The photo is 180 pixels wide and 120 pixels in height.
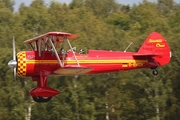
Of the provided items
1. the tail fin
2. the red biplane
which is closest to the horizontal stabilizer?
the red biplane

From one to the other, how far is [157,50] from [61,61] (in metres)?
3.86

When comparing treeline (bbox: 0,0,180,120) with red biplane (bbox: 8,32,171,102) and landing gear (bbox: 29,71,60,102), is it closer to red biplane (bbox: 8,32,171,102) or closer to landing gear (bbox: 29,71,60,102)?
red biplane (bbox: 8,32,171,102)

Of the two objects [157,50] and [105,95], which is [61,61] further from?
[105,95]

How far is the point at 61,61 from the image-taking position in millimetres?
17469

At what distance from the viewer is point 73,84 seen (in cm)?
3622

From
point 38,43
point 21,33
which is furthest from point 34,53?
point 21,33

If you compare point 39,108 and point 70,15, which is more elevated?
point 70,15

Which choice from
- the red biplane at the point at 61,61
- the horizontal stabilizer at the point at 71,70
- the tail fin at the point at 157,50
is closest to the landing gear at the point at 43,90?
the red biplane at the point at 61,61

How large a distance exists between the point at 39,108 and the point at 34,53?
22062mm

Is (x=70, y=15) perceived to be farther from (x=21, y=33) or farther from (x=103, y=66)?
(x=103, y=66)

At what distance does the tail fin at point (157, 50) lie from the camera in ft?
62.1

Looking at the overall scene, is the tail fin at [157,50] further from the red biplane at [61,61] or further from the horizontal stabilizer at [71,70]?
the horizontal stabilizer at [71,70]

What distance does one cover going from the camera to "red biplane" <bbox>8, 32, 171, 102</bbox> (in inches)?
681

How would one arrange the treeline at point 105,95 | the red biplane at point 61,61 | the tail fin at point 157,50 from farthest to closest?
the treeline at point 105,95 → the tail fin at point 157,50 → the red biplane at point 61,61
